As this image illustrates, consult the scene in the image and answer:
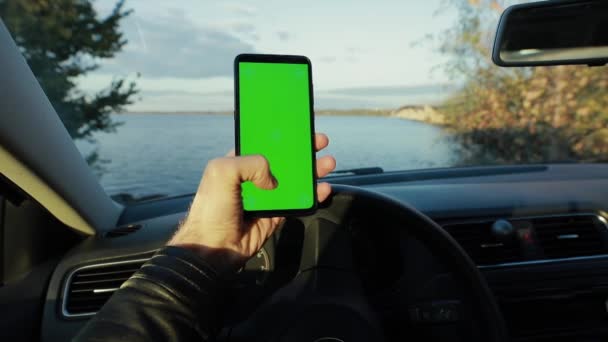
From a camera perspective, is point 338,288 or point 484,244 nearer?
point 338,288

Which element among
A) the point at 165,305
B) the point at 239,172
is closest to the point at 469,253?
the point at 239,172

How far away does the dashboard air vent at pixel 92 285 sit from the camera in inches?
112

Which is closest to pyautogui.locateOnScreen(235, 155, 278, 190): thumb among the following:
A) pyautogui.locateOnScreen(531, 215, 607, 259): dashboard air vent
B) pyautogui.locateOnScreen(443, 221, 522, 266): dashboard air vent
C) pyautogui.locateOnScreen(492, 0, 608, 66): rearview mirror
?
pyautogui.locateOnScreen(492, 0, 608, 66): rearview mirror

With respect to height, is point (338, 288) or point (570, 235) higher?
point (338, 288)

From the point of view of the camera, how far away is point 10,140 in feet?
7.32

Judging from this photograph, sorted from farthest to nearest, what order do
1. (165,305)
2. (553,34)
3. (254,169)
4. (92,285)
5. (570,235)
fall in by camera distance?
(570,235) → (92,285) → (553,34) → (254,169) → (165,305)

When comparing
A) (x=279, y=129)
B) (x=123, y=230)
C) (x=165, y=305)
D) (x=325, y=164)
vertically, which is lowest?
(x=123, y=230)

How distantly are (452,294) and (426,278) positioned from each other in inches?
4.4

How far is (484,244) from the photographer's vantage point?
3.31 metres

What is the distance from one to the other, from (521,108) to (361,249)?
9.57 meters

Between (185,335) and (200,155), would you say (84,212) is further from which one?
(185,335)

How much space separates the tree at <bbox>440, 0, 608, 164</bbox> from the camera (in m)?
9.77

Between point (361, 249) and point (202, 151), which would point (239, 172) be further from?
point (202, 151)

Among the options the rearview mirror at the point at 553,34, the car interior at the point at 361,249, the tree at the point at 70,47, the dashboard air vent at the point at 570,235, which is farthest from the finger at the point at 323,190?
the tree at the point at 70,47
